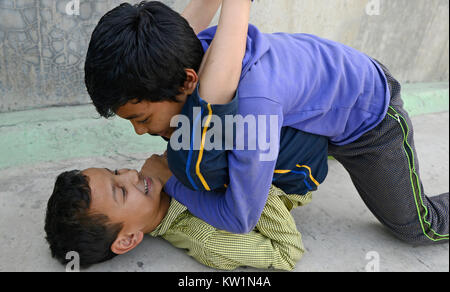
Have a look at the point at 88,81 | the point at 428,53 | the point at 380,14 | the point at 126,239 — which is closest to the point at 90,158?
the point at 126,239

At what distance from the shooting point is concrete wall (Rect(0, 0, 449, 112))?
198 cm

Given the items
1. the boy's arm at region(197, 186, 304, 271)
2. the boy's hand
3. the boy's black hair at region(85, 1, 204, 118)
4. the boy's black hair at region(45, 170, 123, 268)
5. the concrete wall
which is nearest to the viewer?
the boy's black hair at region(85, 1, 204, 118)

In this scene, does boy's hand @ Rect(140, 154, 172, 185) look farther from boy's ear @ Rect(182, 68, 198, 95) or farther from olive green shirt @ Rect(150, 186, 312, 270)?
boy's ear @ Rect(182, 68, 198, 95)

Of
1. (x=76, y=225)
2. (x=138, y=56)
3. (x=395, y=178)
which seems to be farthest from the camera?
(x=395, y=178)

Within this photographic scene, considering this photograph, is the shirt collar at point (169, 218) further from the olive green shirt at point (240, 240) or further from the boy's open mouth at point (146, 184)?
the boy's open mouth at point (146, 184)

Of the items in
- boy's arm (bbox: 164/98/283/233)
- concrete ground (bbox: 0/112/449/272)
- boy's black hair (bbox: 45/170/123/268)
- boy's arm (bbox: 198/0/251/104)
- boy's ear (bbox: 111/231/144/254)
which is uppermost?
boy's arm (bbox: 198/0/251/104)

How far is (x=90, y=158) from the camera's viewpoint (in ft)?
6.97

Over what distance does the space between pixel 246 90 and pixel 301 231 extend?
3.02ft

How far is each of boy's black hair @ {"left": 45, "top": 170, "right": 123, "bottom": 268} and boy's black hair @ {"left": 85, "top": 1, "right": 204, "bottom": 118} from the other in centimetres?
40

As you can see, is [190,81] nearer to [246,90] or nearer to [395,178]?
[246,90]

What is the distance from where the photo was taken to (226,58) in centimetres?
114

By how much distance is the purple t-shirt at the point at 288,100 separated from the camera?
1.20m

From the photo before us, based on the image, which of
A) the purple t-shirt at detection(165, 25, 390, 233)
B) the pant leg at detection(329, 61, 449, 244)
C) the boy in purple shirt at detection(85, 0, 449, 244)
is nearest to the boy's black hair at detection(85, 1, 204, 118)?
the boy in purple shirt at detection(85, 0, 449, 244)

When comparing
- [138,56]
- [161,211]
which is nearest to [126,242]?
[161,211]
